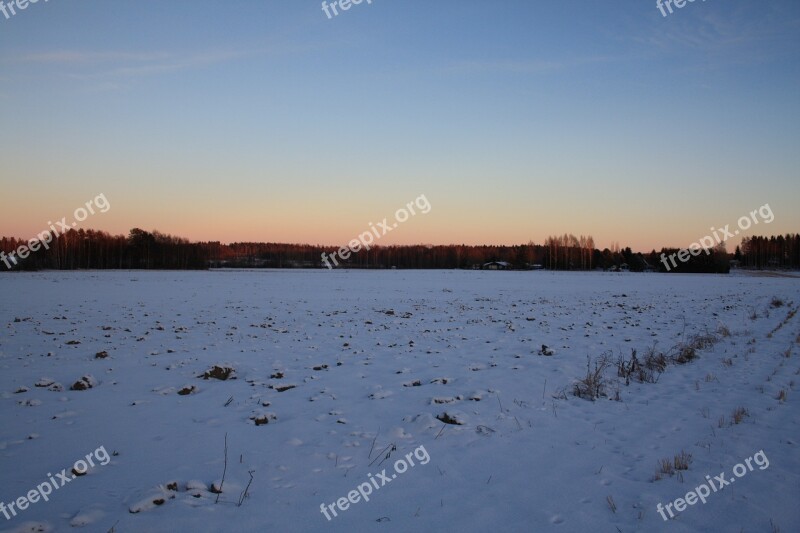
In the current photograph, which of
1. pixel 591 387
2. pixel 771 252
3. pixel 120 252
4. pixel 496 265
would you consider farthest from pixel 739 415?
pixel 771 252

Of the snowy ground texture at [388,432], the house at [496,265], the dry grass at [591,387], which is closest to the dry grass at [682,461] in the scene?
the snowy ground texture at [388,432]

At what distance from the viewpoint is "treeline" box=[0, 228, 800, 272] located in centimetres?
10156

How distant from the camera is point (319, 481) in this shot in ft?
17.7

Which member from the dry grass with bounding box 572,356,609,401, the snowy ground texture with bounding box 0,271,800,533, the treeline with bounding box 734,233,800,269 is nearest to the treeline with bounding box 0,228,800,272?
the treeline with bounding box 734,233,800,269

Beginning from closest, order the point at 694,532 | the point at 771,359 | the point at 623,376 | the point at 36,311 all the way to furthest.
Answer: the point at 694,532 < the point at 623,376 < the point at 771,359 < the point at 36,311

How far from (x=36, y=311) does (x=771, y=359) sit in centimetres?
2818

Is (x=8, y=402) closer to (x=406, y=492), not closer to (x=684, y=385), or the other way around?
(x=406, y=492)

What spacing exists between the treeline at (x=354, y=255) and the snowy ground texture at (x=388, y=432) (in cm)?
8491

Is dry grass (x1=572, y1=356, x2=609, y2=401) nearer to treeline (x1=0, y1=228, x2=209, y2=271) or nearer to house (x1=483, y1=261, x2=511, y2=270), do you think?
treeline (x1=0, y1=228, x2=209, y2=271)

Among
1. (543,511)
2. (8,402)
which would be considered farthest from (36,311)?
(543,511)

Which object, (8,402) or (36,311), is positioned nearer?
(8,402)

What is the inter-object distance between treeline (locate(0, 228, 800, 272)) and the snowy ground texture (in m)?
84.9

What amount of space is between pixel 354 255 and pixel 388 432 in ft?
526

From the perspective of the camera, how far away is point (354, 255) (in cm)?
16600
